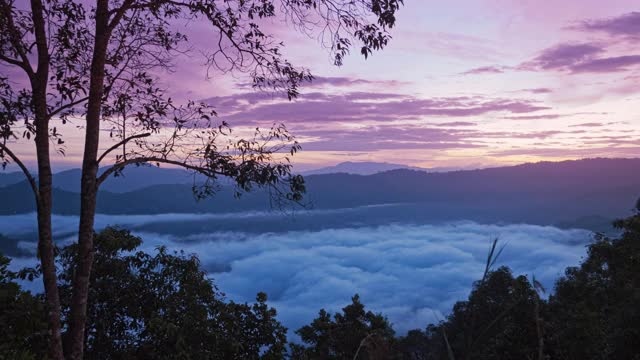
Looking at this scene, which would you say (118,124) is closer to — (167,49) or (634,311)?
(167,49)

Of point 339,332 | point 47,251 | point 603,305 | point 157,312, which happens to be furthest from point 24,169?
point 603,305

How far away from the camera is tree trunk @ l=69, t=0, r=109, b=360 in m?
6.17

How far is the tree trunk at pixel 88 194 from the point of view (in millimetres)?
6168

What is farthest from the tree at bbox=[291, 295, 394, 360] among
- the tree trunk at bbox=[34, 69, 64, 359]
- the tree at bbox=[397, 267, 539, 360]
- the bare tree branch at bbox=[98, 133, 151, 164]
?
the bare tree branch at bbox=[98, 133, 151, 164]

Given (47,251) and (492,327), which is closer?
(492,327)

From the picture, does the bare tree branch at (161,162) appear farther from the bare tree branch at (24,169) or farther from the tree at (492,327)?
the tree at (492,327)

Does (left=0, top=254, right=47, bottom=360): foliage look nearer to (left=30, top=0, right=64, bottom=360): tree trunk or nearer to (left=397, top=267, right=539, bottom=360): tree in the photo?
(left=30, top=0, right=64, bottom=360): tree trunk

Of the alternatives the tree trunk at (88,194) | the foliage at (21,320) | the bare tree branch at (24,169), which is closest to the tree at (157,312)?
the foliage at (21,320)

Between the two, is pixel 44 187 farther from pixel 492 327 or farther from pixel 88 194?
pixel 492 327

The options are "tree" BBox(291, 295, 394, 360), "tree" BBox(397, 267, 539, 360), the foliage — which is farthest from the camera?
"tree" BBox(291, 295, 394, 360)

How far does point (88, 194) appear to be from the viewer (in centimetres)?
625

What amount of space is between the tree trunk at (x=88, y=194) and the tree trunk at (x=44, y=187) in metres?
0.21

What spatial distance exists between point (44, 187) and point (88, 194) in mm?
Result: 566

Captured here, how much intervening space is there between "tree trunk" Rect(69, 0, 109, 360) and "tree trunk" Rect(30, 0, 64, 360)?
0.21 metres
